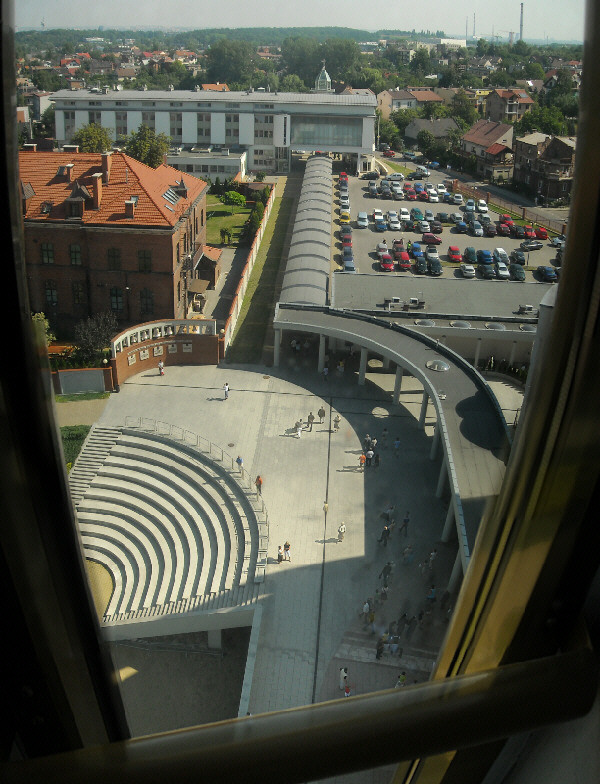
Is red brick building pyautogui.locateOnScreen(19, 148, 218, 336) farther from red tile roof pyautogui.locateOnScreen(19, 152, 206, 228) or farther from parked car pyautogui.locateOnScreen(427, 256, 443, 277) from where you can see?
parked car pyautogui.locateOnScreen(427, 256, 443, 277)

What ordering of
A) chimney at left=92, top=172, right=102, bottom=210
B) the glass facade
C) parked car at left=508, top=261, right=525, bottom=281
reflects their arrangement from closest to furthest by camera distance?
chimney at left=92, top=172, right=102, bottom=210 < parked car at left=508, top=261, right=525, bottom=281 < the glass facade

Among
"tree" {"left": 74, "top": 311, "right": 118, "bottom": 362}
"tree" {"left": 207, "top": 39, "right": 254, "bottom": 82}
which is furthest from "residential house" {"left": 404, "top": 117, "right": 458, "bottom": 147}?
"tree" {"left": 74, "top": 311, "right": 118, "bottom": 362}

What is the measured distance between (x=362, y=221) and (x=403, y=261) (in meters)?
3.83

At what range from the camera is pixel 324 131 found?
2795cm

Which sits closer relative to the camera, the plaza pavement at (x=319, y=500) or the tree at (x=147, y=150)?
the plaza pavement at (x=319, y=500)

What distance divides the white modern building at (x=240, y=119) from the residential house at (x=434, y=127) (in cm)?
549

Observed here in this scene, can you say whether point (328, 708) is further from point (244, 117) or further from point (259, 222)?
point (244, 117)

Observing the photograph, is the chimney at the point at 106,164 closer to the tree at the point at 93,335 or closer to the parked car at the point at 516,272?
the tree at the point at 93,335

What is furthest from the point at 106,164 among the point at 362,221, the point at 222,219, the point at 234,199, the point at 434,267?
the point at 362,221

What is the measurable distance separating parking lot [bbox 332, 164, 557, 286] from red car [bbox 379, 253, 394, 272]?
0.11m

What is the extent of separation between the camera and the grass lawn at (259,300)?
503 inches

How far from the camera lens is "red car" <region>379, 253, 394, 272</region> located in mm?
17875

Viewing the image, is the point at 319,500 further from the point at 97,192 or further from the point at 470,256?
the point at 470,256

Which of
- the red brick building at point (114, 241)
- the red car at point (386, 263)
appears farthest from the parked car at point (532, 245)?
the red brick building at point (114, 241)
